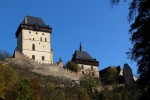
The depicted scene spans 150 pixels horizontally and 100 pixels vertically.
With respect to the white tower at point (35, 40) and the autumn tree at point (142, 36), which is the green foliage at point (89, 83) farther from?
the autumn tree at point (142, 36)

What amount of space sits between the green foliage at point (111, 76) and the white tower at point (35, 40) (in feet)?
42.3

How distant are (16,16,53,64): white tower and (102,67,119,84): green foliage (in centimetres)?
1290

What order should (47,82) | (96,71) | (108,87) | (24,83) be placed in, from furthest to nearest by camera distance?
(96,71), (108,87), (47,82), (24,83)

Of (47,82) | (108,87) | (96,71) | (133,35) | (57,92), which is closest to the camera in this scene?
(133,35)

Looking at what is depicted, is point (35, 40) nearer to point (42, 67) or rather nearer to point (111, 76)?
point (42, 67)

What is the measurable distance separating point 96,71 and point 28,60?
2118 cm

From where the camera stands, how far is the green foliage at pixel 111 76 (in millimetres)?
82137

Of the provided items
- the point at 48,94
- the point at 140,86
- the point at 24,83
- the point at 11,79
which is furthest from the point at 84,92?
the point at 140,86

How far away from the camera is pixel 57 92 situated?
62.0 metres

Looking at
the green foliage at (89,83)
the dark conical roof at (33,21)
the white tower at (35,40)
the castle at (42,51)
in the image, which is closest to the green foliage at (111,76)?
the castle at (42,51)

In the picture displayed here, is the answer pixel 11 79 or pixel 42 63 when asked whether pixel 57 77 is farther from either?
pixel 11 79

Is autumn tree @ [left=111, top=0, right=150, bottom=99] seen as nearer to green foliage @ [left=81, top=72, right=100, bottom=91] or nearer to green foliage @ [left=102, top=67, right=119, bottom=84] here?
green foliage @ [left=81, top=72, right=100, bottom=91]

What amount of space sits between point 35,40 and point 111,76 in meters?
19.1

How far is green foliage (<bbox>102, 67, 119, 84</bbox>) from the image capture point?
82137mm
